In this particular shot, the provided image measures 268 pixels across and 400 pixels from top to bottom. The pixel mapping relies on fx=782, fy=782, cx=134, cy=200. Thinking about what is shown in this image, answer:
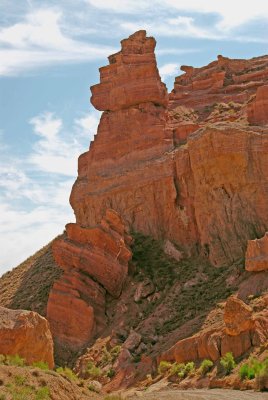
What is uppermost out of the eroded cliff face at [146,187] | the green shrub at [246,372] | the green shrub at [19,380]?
the eroded cliff face at [146,187]

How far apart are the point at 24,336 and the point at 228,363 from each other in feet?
38.2

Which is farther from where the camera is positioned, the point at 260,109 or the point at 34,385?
the point at 260,109

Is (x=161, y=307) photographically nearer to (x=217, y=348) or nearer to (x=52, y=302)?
(x=52, y=302)

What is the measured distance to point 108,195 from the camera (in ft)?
188

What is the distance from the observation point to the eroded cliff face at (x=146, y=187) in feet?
162

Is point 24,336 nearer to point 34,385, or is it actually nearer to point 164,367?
point 34,385

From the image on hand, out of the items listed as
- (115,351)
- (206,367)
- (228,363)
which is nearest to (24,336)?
(228,363)

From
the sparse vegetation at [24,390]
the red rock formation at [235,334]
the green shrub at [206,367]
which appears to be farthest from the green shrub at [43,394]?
the red rock formation at [235,334]

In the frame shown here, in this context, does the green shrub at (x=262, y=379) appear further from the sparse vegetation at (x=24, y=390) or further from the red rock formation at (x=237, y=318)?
the sparse vegetation at (x=24, y=390)

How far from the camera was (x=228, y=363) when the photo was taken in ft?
114

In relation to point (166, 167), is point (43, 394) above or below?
below

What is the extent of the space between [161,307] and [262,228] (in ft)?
26.5

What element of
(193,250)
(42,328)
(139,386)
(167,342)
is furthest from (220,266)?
(42,328)

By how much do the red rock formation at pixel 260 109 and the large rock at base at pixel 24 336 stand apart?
31496 millimetres
